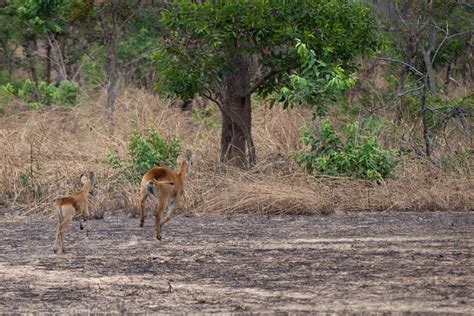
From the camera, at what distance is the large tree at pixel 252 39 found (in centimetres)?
1478

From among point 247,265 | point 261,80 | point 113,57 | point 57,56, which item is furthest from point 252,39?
Result: point 57,56

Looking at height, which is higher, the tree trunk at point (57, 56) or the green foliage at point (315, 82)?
the tree trunk at point (57, 56)

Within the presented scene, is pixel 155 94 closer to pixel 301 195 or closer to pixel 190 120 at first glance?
pixel 190 120

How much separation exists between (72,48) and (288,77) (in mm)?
12489

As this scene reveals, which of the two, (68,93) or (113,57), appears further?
(68,93)

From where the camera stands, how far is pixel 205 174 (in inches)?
617

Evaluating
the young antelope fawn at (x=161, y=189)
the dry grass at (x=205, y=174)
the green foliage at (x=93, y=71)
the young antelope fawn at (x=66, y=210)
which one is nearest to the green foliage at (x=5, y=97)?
the dry grass at (x=205, y=174)

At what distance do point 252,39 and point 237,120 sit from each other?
59.9 inches

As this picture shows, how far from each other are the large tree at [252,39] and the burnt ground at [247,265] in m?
2.38

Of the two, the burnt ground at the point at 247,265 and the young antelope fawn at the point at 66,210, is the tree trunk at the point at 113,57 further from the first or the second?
the young antelope fawn at the point at 66,210

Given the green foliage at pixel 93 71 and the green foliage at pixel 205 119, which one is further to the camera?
the green foliage at pixel 93 71

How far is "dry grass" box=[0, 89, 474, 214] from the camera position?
1451 centimetres

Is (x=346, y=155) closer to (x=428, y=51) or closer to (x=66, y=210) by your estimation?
(x=66, y=210)

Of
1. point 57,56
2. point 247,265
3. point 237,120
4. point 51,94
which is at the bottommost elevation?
point 247,265
